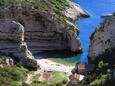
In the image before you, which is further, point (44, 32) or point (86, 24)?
point (86, 24)

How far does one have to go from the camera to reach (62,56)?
2258 inches

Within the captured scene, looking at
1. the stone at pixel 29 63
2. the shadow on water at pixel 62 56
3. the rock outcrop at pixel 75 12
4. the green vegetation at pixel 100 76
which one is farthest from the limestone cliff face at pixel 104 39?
the rock outcrop at pixel 75 12

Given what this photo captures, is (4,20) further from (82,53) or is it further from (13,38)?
(82,53)

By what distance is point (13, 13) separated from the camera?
188ft

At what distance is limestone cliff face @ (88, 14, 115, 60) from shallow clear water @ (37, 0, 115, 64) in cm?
771

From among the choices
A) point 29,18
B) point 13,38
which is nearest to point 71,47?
point 29,18

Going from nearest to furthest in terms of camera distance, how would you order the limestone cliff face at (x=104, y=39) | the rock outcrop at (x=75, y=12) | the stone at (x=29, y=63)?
the limestone cliff face at (x=104, y=39), the stone at (x=29, y=63), the rock outcrop at (x=75, y=12)

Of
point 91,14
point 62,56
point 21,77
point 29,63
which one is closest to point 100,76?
point 21,77

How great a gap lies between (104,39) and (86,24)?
23.9m

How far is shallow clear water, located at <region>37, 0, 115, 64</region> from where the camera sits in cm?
5675

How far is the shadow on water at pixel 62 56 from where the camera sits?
183ft

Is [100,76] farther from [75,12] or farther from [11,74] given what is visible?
[75,12]

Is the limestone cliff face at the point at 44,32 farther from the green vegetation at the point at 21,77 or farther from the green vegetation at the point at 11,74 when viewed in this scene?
the green vegetation at the point at 11,74

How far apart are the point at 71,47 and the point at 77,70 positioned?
9.62m
